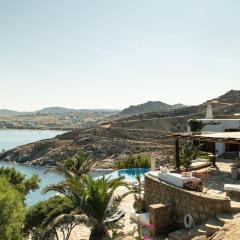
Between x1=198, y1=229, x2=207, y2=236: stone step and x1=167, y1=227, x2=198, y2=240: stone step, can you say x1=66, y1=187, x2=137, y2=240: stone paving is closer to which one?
x1=167, y1=227, x2=198, y2=240: stone step

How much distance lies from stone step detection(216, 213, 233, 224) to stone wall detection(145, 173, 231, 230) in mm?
172

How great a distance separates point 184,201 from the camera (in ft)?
Result: 46.4

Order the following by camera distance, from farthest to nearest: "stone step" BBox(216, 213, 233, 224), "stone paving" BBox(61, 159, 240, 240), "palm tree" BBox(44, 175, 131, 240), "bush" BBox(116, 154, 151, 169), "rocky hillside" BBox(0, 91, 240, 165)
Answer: "rocky hillside" BBox(0, 91, 240, 165) → "bush" BBox(116, 154, 151, 169) → "stone paving" BBox(61, 159, 240, 240) → "palm tree" BBox(44, 175, 131, 240) → "stone step" BBox(216, 213, 233, 224)

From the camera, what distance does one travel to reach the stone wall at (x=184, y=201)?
1279cm

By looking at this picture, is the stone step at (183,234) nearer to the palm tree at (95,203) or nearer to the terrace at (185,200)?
the terrace at (185,200)

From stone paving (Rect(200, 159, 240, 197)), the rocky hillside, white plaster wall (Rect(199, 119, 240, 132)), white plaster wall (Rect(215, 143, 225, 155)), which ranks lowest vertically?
the rocky hillside

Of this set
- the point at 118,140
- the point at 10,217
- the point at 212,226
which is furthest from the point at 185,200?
the point at 118,140

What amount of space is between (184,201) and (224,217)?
2.08 meters

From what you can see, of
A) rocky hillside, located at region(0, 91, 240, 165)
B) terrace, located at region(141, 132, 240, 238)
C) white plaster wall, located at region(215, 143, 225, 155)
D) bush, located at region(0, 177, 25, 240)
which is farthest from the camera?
rocky hillside, located at region(0, 91, 240, 165)

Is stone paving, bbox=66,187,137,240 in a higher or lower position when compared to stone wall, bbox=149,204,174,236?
lower

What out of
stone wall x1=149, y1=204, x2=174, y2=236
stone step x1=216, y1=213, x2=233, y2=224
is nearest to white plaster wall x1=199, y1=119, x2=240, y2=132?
stone wall x1=149, y1=204, x2=174, y2=236

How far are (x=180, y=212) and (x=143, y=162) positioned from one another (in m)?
19.8

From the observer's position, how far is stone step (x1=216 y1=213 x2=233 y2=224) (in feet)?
39.4

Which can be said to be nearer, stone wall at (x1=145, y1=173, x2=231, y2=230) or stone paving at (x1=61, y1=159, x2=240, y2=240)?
stone wall at (x1=145, y1=173, x2=231, y2=230)
